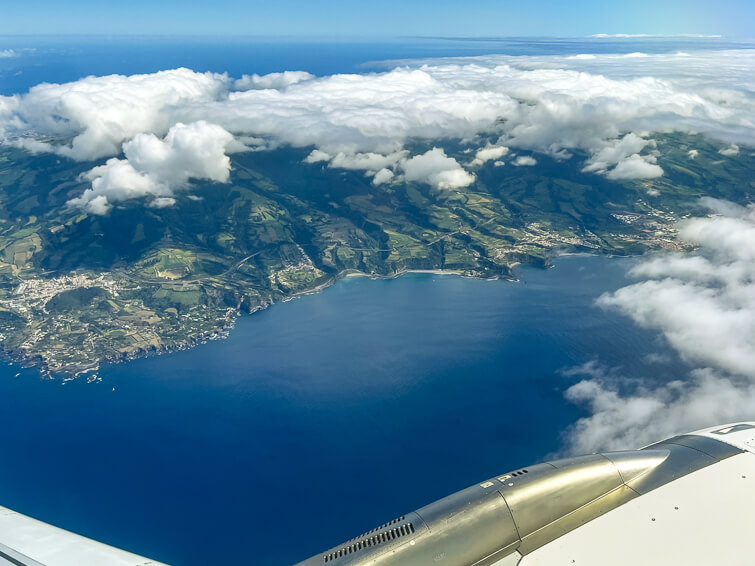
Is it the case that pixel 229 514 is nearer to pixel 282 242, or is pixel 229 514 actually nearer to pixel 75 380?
pixel 75 380

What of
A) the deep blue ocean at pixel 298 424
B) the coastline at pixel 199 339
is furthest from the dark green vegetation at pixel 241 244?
the deep blue ocean at pixel 298 424

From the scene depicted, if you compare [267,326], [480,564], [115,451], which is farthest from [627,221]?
[480,564]

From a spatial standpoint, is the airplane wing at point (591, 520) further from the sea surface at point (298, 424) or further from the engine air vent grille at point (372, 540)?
the sea surface at point (298, 424)

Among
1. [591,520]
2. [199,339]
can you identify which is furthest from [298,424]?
[591,520]

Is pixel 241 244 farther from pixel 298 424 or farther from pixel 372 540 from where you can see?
pixel 372 540

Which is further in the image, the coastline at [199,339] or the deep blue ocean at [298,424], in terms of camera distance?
the coastline at [199,339]

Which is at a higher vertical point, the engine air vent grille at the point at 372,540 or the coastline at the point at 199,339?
the engine air vent grille at the point at 372,540

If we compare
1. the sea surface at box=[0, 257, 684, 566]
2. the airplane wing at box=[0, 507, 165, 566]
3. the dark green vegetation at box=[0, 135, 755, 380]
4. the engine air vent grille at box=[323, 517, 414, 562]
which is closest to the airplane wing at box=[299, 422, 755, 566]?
the engine air vent grille at box=[323, 517, 414, 562]
